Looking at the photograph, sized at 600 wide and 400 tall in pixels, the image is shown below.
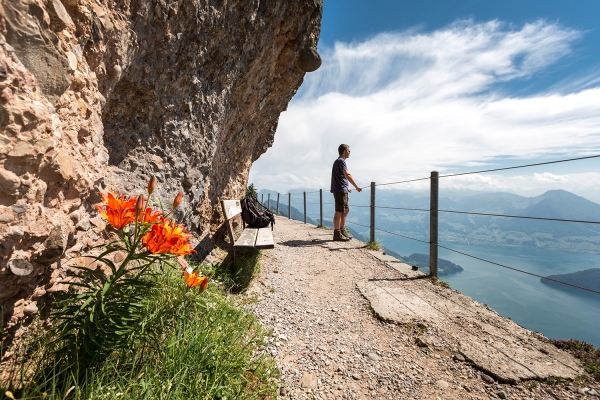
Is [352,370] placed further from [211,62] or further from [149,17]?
[211,62]

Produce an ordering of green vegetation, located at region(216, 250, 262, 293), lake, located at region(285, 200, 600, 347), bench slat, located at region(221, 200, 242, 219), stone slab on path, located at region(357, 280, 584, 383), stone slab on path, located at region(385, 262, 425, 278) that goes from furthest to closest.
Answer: lake, located at region(285, 200, 600, 347) → stone slab on path, located at region(385, 262, 425, 278) → bench slat, located at region(221, 200, 242, 219) → green vegetation, located at region(216, 250, 262, 293) → stone slab on path, located at region(357, 280, 584, 383)

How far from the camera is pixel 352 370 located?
2.23m

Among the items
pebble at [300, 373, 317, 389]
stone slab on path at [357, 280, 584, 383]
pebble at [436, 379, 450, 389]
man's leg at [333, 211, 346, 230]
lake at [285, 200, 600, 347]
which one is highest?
man's leg at [333, 211, 346, 230]

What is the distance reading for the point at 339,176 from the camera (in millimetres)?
6496

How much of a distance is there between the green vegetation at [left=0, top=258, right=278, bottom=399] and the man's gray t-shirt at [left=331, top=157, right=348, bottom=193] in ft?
15.1

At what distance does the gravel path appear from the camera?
201cm

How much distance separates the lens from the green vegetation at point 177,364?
128cm

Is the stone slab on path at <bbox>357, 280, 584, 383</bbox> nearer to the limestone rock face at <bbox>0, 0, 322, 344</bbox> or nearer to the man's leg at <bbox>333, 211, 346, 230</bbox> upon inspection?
the man's leg at <bbox>333, 211, 346, 230</bbox>

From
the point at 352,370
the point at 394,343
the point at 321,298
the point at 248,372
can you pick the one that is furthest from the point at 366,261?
the point at 248,372

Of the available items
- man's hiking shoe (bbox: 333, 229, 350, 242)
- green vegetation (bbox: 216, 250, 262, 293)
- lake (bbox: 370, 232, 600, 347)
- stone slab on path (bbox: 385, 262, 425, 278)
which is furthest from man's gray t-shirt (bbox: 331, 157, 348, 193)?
lake (bbox: 370, 232, 600, 347)

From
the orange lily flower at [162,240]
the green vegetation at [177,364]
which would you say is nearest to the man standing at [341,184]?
the green vegetation at [177,364]

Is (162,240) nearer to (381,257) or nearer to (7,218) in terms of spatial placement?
(7,218)

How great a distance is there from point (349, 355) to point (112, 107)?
3.38m

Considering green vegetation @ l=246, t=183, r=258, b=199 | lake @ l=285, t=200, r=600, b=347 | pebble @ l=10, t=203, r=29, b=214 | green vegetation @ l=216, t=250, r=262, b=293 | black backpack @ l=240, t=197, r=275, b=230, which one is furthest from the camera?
→ lake @ l=285, t=200, r=600, b=347
